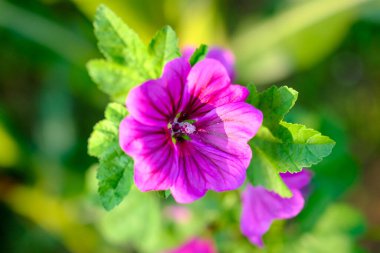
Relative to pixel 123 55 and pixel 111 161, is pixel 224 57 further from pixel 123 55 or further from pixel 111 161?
pixel 111 161

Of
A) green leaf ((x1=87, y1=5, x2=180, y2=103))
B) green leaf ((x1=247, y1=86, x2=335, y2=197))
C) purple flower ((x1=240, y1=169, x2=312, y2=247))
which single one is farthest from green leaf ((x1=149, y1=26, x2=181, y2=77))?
purple flower ((x1=240, y1=169, x2=312, y2=247))

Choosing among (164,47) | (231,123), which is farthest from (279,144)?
(164,47)

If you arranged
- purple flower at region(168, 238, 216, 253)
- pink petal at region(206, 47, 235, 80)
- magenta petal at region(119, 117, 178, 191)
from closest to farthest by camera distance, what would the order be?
1. magenta petal at region(119, 117, 178, 191)
2. pink petal at region(206, 47, 235, 80)
3. purple flower at region(168, 238, 216, 253)

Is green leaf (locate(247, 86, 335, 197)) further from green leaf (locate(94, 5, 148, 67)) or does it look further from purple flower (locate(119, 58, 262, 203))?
green leaf (locate(94, 5, 148, 67))

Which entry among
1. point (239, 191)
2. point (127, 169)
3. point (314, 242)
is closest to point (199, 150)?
point (127, 169)

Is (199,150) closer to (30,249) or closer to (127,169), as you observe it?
(127,169)
